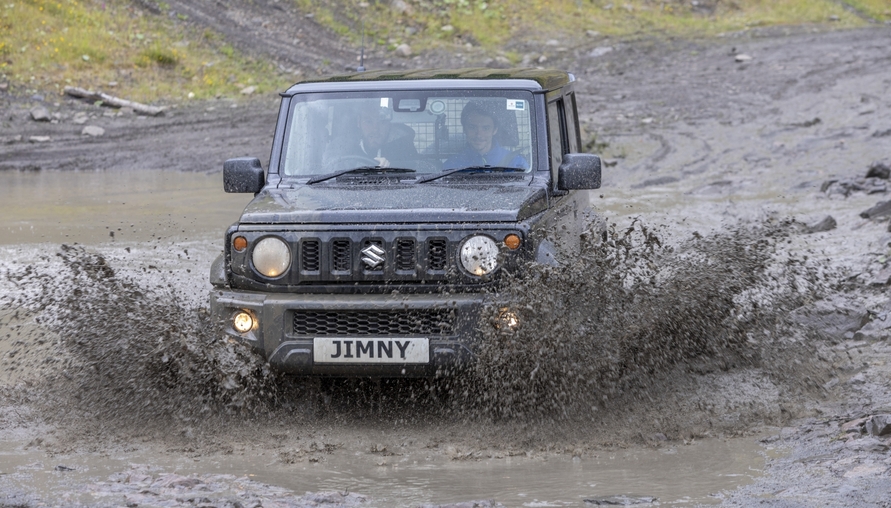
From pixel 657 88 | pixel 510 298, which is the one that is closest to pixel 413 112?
pixel 510 298

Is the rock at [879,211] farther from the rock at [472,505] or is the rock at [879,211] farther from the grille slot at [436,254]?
the rock at [472,505]

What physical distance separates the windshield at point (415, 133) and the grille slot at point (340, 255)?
96 cm

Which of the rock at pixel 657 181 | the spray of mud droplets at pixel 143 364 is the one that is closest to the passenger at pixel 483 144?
the spray of mud droplets at pixel 143 364

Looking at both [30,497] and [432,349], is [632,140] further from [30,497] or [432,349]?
[30,497]

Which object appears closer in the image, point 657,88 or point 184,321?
point 184,321

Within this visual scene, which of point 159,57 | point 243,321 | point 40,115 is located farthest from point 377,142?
point 159,57

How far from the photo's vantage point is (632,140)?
17.3 metres

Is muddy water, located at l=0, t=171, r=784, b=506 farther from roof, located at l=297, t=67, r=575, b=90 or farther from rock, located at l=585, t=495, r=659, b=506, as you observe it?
roof, located at l=297, t=67, r=575, b=90

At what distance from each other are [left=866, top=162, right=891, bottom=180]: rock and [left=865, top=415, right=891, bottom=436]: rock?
886 cm

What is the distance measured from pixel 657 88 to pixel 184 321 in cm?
1697

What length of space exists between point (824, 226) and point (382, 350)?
7.22 m

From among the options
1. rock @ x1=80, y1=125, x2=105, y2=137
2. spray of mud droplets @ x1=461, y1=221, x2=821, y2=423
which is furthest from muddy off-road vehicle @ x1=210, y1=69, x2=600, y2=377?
rock @ x1=80, y1=125, x2=105, y2=137

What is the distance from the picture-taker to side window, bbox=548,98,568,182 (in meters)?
6.07

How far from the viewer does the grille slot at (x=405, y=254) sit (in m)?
5.00
